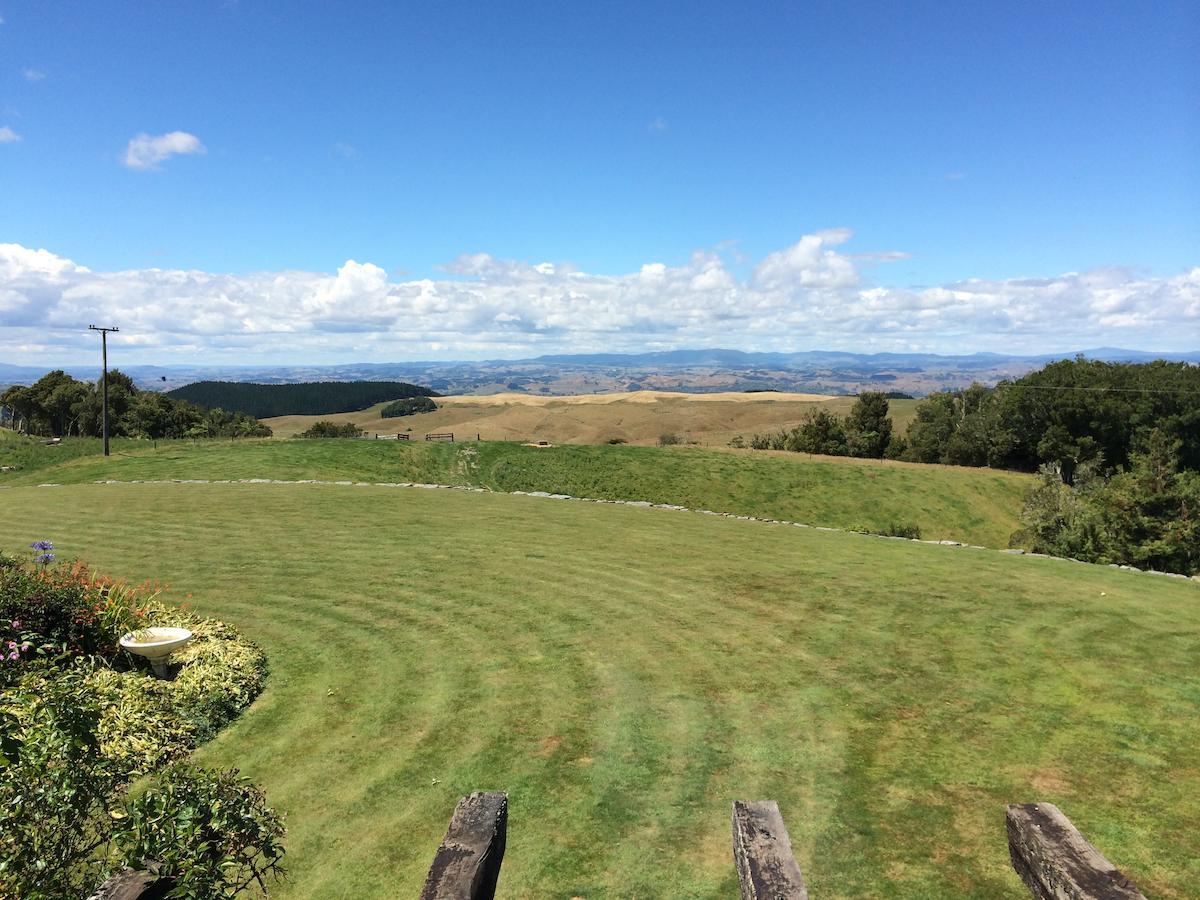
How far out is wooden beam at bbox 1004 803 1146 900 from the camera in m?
3.91

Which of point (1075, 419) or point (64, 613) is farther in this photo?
point (1075, 419)

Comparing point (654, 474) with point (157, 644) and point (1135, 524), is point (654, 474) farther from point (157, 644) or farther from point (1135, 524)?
point (157, 644)

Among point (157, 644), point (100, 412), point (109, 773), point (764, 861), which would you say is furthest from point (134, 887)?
point (100, 412)

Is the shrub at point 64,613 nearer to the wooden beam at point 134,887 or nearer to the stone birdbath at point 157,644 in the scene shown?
the stone birdbath at point 157,644

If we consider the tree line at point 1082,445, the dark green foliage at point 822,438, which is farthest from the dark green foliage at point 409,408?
the dark green foliage at point 822,438

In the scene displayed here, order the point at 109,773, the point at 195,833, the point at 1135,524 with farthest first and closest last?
the point at 1135,524 → the point at 109,773 → the point at 195,833

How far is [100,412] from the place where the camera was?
108375mm

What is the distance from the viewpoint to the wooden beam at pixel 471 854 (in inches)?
155

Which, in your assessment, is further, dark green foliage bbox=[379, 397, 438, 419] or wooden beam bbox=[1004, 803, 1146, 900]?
dark green foliage bbox=[379, 397, 438, 419]

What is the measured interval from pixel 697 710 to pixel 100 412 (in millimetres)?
128305

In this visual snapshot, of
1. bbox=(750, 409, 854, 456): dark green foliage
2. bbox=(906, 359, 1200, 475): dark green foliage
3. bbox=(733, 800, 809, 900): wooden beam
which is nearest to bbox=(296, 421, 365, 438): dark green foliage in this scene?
bbox=(750, 409, 854, 456): dark green foliage

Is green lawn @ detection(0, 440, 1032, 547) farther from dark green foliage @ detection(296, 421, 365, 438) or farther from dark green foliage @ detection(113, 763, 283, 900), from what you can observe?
dark green foliage @ detection(113, 763, 283, 900)

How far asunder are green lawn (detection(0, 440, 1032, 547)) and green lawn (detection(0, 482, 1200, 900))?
25.5 m

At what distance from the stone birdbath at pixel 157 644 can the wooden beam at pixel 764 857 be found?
34.6 feet
